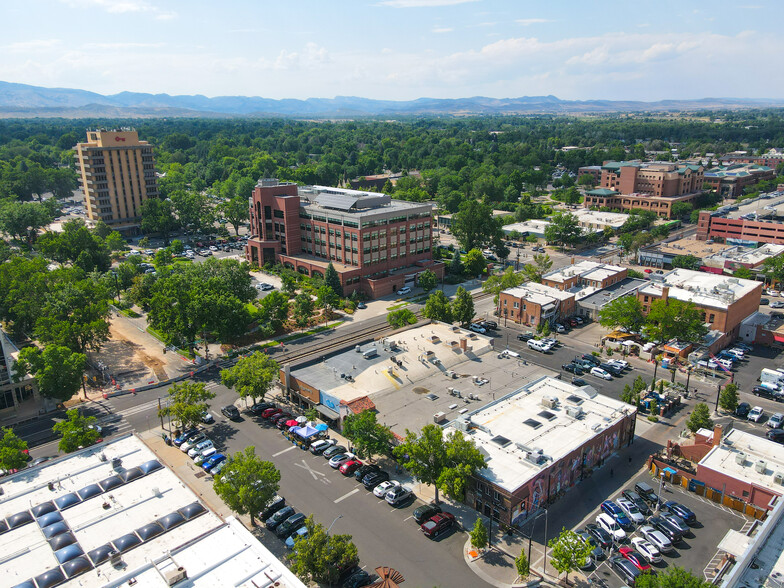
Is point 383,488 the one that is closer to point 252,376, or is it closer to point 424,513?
point 424,513

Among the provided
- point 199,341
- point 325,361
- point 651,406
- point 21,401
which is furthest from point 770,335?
point 21,401

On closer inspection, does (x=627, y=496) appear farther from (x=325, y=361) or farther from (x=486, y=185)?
(x=486, y=185)

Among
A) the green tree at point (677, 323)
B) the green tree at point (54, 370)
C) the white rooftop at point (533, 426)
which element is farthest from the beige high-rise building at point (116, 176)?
the green tree at point (677, 323)

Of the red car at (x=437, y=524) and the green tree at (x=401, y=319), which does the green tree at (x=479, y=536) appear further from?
the green tree at (x=401, y=319)

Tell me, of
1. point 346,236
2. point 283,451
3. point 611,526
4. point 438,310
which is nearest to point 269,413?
point 283,451

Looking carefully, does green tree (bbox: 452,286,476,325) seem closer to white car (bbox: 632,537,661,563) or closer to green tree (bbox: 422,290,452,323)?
green tree (bbox: 422,290,452,323)

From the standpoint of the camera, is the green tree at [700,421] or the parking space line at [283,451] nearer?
the parking space line at [283,451]

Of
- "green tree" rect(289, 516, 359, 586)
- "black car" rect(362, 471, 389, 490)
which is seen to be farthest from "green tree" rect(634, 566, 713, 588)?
"black car" rect(362, 471, 389, 490)
